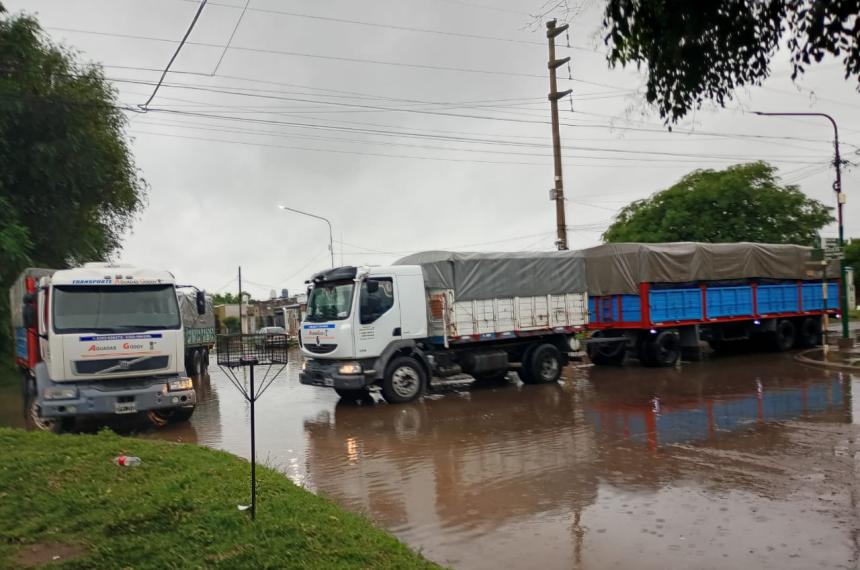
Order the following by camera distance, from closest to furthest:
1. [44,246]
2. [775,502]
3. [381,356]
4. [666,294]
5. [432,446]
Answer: [775,502], [432,446], [381,356], [666,294], [44,246]

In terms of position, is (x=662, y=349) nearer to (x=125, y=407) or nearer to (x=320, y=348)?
(x=320, y=348)

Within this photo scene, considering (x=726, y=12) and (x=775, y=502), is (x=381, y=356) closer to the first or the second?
(x=775, y=502)

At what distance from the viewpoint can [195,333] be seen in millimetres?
21938

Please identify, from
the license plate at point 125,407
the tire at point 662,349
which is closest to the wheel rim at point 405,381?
the license plate at point 125,407

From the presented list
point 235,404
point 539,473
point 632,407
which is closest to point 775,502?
point 539,473

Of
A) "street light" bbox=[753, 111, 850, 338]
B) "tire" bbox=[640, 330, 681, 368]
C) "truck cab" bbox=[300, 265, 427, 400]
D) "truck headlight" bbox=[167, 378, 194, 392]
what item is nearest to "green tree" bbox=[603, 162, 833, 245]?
"street light" bbox=[753, 111, 850, 338]

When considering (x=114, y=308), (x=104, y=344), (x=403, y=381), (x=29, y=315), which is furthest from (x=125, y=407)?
(x=403, y=381)

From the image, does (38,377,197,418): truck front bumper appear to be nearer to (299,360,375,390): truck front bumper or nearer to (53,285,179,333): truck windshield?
(53,285,179,333): truck windshield

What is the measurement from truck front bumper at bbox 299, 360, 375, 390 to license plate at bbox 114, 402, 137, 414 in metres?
3.73

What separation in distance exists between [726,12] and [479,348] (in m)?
11.3

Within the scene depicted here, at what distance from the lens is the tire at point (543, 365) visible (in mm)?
16281

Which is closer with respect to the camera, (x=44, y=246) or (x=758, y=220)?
(x=44, y=246)

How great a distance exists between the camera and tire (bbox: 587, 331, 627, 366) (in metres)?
19.2

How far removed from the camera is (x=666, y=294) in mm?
18547
